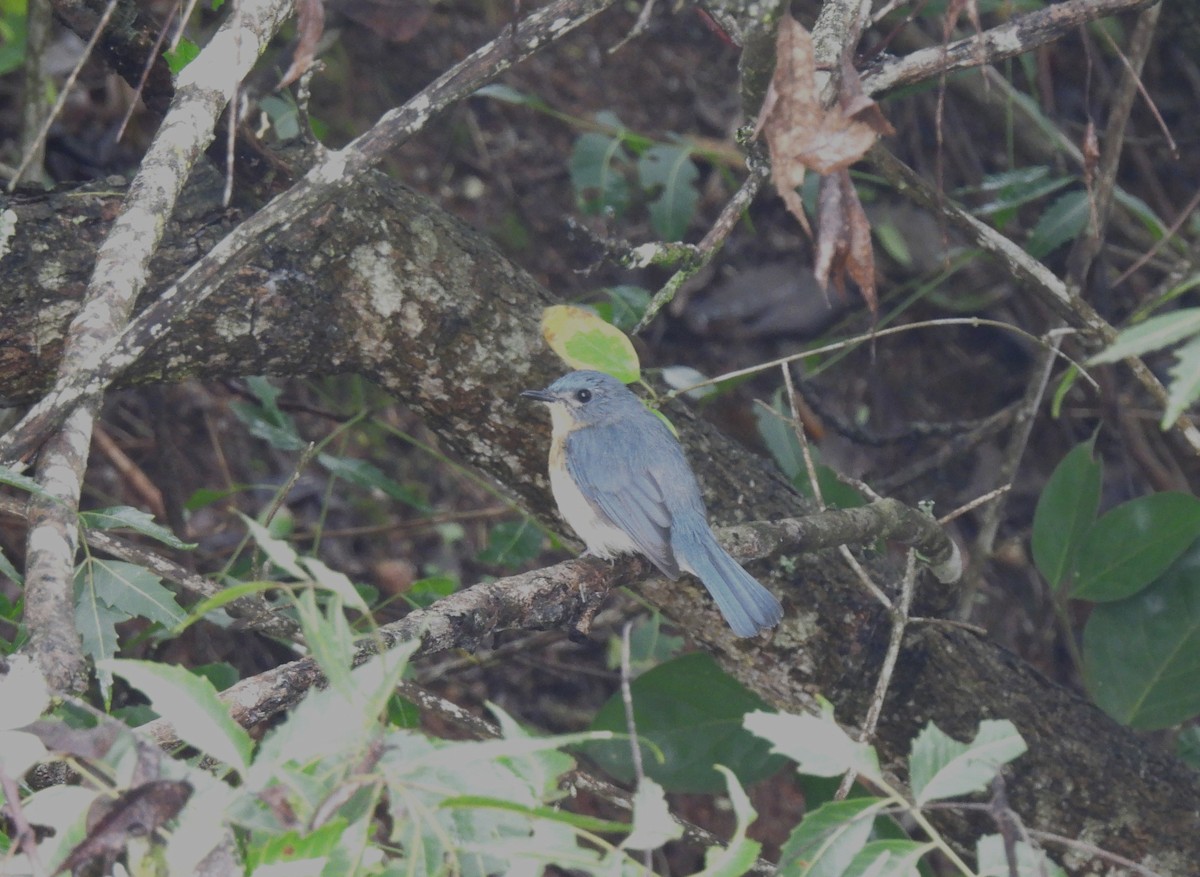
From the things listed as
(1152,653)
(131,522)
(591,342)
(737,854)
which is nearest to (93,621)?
(131,522)

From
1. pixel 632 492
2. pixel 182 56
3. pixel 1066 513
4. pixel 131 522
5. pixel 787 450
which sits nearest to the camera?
pixel 131 522

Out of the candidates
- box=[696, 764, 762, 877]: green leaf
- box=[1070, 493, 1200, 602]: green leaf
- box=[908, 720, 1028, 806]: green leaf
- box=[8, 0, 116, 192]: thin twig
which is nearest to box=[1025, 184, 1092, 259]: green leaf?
box=[1070, 493, 1200, 602]: green leaf

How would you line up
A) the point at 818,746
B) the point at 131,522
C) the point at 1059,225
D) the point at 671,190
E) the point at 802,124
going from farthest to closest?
the point at 671,190 < the point at 1059,225 < the point at 131,522 < the point at 802,124 < the point at 818,746

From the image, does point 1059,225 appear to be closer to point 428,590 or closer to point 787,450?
point 787,450

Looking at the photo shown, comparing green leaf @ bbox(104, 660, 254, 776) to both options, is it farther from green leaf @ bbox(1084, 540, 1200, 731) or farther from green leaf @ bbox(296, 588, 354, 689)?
green leaf @ bbox(1084, 540, 1200, 731)

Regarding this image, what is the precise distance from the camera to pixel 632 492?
4.11 meters

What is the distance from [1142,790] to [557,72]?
4.60 metres

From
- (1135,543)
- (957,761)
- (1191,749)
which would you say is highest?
(957,761)

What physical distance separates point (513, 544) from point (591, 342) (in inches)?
61.0

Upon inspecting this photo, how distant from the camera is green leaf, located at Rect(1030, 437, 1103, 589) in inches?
150

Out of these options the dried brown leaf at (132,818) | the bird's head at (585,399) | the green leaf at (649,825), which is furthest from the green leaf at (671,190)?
the dried brown leaf at (132,818)

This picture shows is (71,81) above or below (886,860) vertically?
above

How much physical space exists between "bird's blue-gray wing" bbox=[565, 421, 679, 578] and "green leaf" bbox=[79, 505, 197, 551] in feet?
4.99

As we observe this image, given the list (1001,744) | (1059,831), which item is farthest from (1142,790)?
(1001,744)
